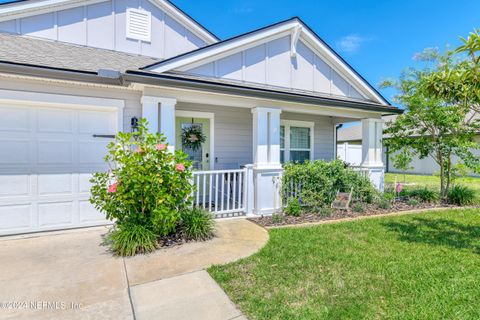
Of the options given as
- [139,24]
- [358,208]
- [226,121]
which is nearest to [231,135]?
[226,121]

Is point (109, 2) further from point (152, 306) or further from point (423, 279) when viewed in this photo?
point (423, 279)

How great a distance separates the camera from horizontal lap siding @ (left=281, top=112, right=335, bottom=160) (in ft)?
31.2

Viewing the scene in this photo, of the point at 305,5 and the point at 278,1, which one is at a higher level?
the point at 305,5

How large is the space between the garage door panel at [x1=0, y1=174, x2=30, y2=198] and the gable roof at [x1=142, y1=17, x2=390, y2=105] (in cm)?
314

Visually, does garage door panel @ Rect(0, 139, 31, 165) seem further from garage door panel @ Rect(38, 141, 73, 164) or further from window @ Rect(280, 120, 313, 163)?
window @ Rect(280, 120, 313, 163)

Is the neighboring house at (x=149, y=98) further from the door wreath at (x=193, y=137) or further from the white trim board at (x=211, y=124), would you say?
the door wreath at (x=193, y=137)

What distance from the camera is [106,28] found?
742cm

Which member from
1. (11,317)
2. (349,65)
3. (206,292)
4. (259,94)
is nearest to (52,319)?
(11,317)

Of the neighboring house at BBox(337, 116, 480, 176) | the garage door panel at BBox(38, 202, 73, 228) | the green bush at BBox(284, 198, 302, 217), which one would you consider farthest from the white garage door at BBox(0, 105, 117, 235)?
the neighboring house at BBox(337, 116, 480, 176)

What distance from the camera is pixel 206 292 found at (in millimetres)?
3021

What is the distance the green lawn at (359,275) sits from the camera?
2.70 m

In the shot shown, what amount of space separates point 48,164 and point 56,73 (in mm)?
1770

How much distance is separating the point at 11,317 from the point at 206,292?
1.88m

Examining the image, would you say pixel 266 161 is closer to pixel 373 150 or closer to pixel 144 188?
pixel 144 188
